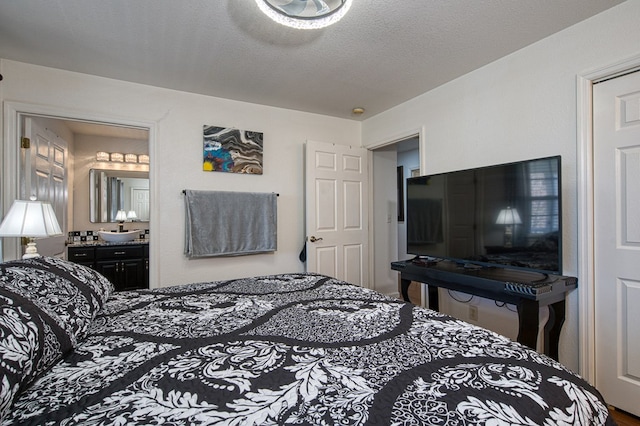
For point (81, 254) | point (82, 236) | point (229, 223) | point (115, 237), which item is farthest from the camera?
point (82, 236)

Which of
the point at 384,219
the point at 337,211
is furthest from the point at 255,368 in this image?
the point at 384,219

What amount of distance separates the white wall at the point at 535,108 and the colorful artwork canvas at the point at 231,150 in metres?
1.77

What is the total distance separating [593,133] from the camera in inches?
76.5

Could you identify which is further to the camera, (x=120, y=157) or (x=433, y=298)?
(x=120, y=157)

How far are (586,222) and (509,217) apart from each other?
407mm

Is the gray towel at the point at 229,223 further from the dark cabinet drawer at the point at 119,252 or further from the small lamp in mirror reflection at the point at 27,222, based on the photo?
the dark cabinet drawer at the point at 119,252

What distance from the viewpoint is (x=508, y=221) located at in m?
2.11

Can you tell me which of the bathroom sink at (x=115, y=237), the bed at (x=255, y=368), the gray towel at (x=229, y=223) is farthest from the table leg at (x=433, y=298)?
the bathroom sink at (x=115, y=237)

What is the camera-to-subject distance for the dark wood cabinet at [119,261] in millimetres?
3852

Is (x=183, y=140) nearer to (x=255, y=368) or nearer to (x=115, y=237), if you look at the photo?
(x=115, y=237)

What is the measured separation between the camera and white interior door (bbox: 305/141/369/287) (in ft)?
11.3

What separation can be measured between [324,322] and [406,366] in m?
0.43

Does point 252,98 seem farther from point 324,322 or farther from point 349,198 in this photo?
point 324,322

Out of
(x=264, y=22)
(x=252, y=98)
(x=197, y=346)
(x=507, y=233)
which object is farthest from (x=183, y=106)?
(x=507, y=233)
